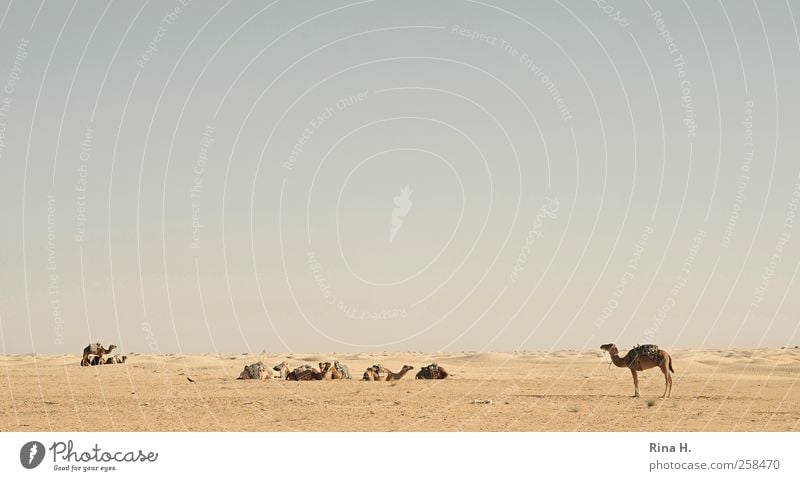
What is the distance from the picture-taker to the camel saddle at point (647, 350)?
43.8m

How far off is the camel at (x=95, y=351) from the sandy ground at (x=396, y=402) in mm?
1526

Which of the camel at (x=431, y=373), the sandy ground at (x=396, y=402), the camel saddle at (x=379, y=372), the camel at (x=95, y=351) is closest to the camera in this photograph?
the sandy ground at (x=396, y=402)

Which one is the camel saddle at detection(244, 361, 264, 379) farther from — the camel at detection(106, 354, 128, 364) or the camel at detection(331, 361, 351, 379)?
the camel at detection(106, 354, 128, 364)

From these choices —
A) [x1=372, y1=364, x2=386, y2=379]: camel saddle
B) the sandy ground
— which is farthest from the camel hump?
[x1=372, y1=364, x2=386, y2=379]: camel saddle

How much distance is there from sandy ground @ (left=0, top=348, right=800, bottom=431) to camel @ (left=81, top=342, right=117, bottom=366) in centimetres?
153

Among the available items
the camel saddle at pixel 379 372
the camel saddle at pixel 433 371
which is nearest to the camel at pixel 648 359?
the camel saddle at pixel 433 371

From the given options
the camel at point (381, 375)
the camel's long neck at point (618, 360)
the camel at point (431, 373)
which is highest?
the camel's long neck at point (618, 360)

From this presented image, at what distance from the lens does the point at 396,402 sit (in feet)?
137

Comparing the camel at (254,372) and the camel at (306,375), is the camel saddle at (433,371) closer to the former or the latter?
the camel at (306,375)

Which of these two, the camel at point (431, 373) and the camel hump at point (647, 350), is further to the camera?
the camel at point (431, 373)

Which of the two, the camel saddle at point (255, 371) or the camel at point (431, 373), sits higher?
the camel saddle at point (255, 371)

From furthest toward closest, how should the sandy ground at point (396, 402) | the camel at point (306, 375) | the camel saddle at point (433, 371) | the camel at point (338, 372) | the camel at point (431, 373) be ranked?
the camel saddle at point (433, 371) < the camel at point (431, 373) < the camel at point (338, 372) < the camel at point (306, 375) < the sandy ground at point (396, 402)
